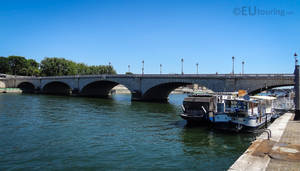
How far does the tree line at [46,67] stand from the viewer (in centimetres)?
11131

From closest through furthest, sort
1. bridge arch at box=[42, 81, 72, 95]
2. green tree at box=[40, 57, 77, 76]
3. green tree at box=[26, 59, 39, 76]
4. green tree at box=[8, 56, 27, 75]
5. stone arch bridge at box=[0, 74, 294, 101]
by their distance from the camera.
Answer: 1. stone arch bridge at box=[0, 74, 294, 101]
2. bridge arch at box=[42, 81, 72, 95]
3. green tree at box=[40, 57, 77, 76]
4. green tree at box=[26, 59, 39, 76]
5. green tree at box=[8, 56, 27, 75]

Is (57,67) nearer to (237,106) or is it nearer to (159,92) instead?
(159,92)

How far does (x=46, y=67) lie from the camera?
111 meters

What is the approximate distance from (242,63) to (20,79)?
8647cm

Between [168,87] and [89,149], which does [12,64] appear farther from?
[89,149]

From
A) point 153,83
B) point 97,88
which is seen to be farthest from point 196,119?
point 97,88

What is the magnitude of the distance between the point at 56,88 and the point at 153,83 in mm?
54735

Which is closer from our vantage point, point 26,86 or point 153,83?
point 153,83

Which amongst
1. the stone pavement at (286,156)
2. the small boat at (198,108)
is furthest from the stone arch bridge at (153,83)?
the stone pavement at (286,156)

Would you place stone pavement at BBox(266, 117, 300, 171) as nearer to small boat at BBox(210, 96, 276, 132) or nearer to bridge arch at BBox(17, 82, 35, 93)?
small boat at BBox(210, 96, 276, 132)

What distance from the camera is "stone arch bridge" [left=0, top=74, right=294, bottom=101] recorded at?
3941cm

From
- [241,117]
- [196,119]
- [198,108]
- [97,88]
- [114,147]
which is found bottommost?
[114,147]

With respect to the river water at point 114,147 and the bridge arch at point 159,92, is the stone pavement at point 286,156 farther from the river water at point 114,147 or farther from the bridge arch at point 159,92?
the bridge arch at point 159,92

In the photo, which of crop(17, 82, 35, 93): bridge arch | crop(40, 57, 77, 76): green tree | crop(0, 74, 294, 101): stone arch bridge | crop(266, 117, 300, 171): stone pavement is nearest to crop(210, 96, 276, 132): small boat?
crop(266, 117, 300, 171): stone pavement
